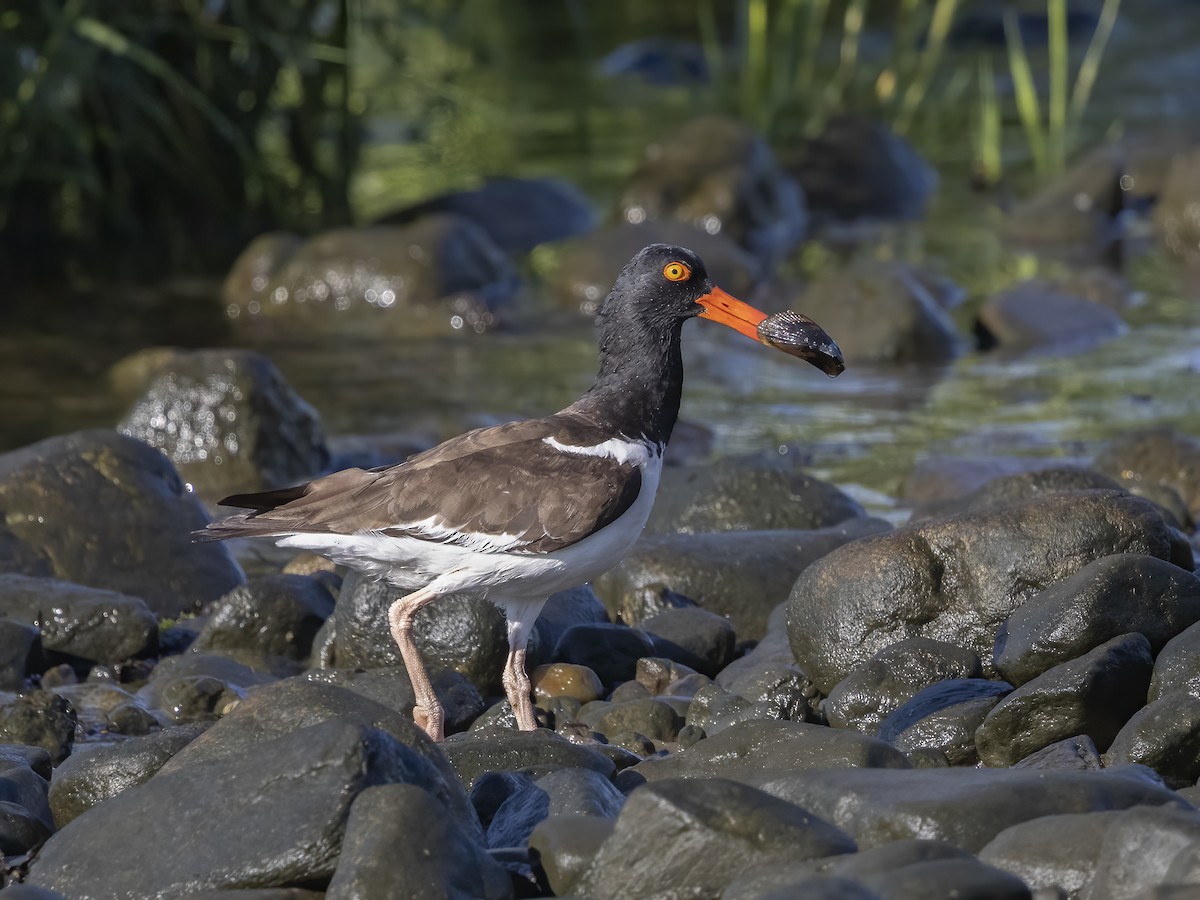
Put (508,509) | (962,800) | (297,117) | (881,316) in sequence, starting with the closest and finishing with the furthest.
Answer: (962,800), (508,509), (881,316), (297,117)

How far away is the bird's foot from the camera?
5559 mm

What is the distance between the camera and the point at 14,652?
6.37 m

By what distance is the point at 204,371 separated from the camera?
9.24m

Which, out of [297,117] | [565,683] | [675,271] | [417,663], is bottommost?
[565,683]

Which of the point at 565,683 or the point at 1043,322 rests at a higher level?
the point at 1043,322

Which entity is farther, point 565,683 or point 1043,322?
point 1043,322

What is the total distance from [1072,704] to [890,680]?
0.72 m

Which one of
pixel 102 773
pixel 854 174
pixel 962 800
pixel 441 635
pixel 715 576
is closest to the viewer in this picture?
pixel 962 800

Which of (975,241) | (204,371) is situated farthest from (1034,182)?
(204,371)

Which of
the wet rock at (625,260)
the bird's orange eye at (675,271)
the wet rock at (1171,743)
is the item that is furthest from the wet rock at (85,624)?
the wet rock at (625,260)

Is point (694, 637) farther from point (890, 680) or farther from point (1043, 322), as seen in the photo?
point (1043, 322)

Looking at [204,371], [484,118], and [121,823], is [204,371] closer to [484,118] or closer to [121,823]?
[121,823]

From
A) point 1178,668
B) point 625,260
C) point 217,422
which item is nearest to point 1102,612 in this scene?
point 1178,668

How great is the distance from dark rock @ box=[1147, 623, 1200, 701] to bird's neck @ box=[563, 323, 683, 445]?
1821 millimetres
